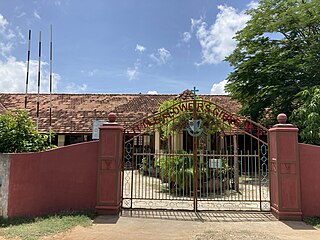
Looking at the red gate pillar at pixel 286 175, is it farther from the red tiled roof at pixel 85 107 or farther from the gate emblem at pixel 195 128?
the red tiled roof at pixel 85 107

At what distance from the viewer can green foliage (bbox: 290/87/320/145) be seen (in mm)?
8266

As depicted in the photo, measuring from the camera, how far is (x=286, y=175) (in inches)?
225

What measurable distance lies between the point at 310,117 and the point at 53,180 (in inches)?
299

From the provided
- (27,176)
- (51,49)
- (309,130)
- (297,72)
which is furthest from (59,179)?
(297,72)

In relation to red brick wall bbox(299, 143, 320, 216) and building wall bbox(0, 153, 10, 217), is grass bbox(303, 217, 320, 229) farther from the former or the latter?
building wall bbox(0, 153, 10, 217)

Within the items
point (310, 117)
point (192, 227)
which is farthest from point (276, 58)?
point (192, 227)

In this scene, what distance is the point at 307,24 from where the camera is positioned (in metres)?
10.1

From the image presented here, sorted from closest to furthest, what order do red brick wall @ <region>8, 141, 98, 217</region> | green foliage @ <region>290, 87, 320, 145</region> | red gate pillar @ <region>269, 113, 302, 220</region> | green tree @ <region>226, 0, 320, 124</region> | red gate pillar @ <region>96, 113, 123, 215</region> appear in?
red brick wall @ <region>8, 141, 98, 217</region> < red gate pillar @ <region>269, 113, 302, 220</region> < red gate pillar @ <region>96, 113, 123, 215</region> < green foliage @ <region>290, 87, 320, 145</region> < green tree @ <region>226, 0, 320, 124</region>

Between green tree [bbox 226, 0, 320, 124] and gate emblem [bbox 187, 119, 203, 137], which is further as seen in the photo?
green tree [bbox 226, 0, 320, 124]

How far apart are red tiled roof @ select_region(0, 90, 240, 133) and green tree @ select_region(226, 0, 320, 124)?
386 centimetres

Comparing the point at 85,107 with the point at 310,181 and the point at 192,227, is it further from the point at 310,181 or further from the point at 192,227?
the point at 310,181

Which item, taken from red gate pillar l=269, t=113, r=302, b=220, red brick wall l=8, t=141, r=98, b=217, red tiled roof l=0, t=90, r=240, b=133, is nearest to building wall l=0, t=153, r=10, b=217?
red brick wall l=8, t=141, r=98, b=217

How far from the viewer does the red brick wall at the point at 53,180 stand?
16.8 ft

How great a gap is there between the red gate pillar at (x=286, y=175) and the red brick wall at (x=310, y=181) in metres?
0.17
